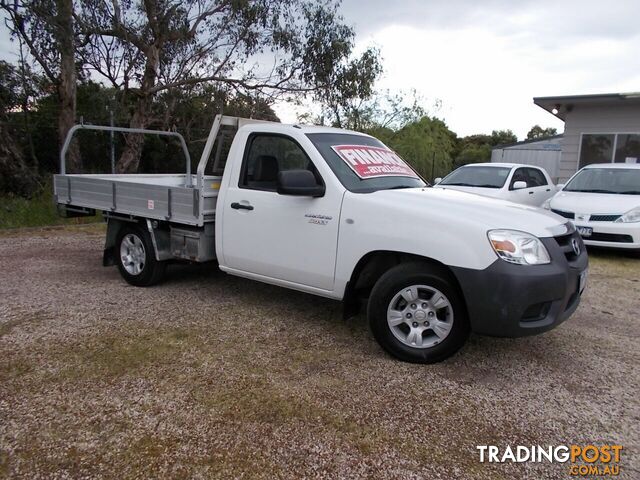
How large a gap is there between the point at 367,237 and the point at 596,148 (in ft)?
39.1

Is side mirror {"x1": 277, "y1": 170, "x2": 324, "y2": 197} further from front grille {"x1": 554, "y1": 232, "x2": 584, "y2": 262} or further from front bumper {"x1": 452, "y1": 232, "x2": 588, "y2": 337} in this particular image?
front grille {"x1": 554, "y1": 232, "x2": 584, "y2": 262}

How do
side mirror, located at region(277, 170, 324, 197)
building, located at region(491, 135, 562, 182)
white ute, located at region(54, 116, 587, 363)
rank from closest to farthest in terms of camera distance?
white ute, located at region(54, 116, 587, 363) → side mirror, located at region(277, 170, 324, 197) → building, located at region(491, 135, 562, 182)

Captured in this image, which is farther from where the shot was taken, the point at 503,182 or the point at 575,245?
the point at 503,182

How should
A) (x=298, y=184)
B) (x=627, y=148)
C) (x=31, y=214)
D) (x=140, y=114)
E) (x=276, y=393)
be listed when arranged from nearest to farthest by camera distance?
(x=276, y=393) → (x=298, y=184) → (x=31, y=214) → (x=627, y=148) → (x=140, y=114)

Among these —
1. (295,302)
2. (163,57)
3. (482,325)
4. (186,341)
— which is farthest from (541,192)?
(163,57)

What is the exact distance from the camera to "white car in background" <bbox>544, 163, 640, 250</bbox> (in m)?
7.77

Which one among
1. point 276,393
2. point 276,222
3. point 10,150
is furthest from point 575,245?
point 10,150

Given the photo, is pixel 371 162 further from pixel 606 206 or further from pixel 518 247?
pixel 606 206

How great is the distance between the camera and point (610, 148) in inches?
506

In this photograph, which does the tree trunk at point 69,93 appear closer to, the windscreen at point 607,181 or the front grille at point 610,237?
the windscreen at point 607,181

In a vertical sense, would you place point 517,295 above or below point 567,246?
below

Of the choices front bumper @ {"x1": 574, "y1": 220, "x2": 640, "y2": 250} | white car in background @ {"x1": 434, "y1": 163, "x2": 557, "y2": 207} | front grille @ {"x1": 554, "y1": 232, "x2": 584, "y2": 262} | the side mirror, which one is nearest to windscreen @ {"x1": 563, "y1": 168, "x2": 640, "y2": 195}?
white car in background @ {"x1": 434, "y1": 163, "x2": 557, "y2": 207}

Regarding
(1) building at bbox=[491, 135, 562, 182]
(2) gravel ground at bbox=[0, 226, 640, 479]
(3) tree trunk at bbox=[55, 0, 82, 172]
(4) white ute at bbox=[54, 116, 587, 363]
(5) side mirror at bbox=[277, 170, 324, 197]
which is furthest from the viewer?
(1) building at bbox=[491, 135, 562, 182]

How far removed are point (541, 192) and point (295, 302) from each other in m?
7.54
